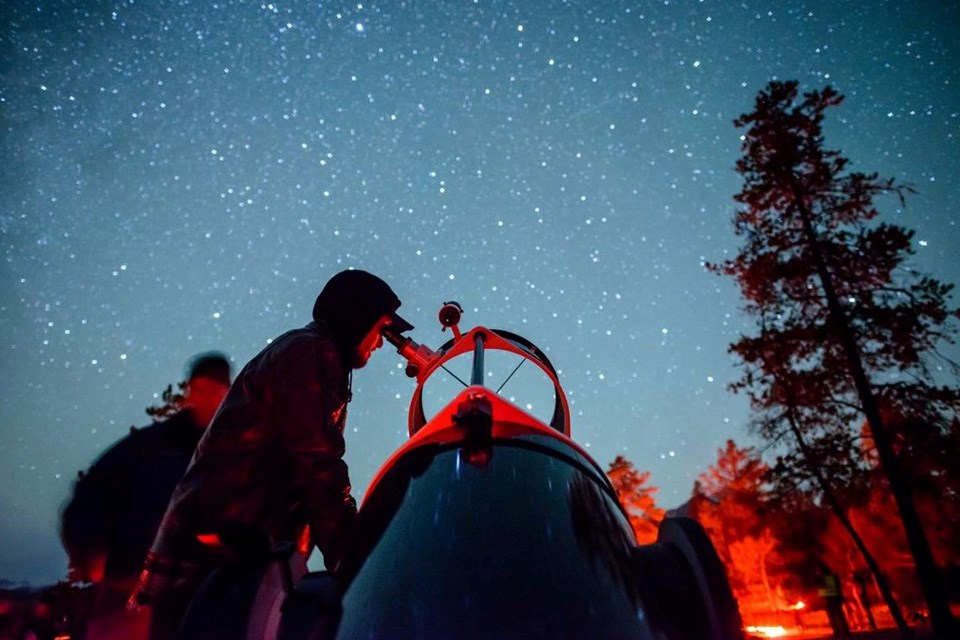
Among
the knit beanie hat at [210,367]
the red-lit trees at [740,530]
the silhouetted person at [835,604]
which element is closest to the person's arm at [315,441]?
the knit beanie hat at [210,367]

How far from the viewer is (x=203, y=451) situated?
1.75 metres

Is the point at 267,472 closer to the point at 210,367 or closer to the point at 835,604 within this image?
the point at 210,367

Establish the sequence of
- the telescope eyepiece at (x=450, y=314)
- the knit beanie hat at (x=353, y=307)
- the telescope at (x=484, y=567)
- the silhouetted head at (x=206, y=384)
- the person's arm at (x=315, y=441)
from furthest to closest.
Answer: the silhouetted head at (x=206, y=384), the knit beanie hat at (x=353, y=307), the telescope eyepiece at (x=450, y=314), the person's arm at (x=315, y=441), the telescope at (x=484, y=567)

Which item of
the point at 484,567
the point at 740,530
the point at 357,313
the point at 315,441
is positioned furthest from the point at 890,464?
the point at 740,530

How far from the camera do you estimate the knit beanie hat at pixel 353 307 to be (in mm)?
2402

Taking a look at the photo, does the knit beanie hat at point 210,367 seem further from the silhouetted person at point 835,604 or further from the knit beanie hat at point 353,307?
the silhouetted person at point 835,604

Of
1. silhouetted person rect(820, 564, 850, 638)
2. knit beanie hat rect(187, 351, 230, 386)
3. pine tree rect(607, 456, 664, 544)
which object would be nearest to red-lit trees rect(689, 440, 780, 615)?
pine tree rect(607, 456, 664, 544)

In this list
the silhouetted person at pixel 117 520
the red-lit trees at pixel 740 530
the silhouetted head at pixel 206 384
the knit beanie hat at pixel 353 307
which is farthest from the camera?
the red-lit trees at pixel 740 530

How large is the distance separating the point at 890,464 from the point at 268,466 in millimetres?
13053

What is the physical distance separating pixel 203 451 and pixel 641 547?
1.42 m

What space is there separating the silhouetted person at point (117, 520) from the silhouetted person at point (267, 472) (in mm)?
1098

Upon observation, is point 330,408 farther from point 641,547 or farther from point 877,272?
point 877,272

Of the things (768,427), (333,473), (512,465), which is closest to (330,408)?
(333,473)

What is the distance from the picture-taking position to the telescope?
941mm
